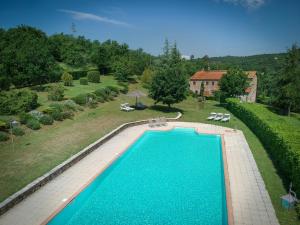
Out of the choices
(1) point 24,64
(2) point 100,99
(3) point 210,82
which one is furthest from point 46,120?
(3) point 210,82

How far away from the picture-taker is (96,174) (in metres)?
12.8

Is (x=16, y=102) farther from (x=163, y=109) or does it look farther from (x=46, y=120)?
(x=163, y=109)

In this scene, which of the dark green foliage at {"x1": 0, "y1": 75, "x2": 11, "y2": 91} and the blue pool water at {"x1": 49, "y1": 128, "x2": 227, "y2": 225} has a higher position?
the dark green foliage at {"x1": 0, "y1": 75, "x2": 11, "y2": 91}

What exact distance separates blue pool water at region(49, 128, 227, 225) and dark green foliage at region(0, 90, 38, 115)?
1162 cm

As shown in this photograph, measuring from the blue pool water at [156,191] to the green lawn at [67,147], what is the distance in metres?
2.56

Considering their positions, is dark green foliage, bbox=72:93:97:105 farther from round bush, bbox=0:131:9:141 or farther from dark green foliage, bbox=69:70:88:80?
dark green foliage, bbox=69:70:88:80

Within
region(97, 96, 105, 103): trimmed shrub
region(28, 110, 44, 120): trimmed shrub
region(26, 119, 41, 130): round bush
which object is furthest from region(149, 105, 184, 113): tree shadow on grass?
region(26, 119, 41, 130): round bush

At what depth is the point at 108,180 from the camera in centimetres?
1278

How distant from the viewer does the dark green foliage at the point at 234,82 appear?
34688mm

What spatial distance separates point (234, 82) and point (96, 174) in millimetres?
27853

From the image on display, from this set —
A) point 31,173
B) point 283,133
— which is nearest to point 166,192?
point 31,173

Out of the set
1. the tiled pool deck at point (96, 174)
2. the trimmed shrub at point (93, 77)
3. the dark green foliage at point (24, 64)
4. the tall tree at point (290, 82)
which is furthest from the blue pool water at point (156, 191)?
the trimmed shrub at point (93, 77)

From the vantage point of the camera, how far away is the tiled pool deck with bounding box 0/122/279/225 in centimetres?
905

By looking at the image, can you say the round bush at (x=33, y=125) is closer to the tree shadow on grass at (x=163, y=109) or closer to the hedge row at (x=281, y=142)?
the tree shadow on grass at (x=163, y=109)
